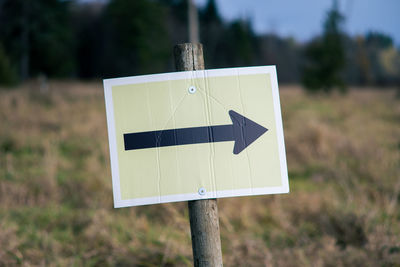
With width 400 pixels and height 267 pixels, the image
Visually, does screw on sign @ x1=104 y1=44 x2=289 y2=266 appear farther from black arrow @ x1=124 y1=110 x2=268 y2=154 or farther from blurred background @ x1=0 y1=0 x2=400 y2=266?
blurred background @ x1=0 y1=0 x2=400 y2=266

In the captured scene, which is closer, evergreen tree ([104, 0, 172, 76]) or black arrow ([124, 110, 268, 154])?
black arrow ([124, 110, 268, 154])

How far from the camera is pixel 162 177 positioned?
1.42m

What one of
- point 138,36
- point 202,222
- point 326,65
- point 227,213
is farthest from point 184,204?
point 138,36

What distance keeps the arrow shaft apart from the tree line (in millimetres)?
17014

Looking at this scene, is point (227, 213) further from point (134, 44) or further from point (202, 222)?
point (134, 44)

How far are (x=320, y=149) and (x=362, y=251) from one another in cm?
307

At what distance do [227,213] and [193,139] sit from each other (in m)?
2.32

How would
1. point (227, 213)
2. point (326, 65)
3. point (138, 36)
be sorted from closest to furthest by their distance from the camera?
point (227, 213), point (326, 65), point (138, 36)

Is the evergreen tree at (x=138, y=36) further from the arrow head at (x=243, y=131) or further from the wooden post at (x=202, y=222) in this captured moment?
the arrow head at (x=243, y=131)

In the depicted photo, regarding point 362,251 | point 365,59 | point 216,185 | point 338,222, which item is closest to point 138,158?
point 216,185

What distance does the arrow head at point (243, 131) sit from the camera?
1.44 m

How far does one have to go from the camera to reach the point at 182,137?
1.43 m

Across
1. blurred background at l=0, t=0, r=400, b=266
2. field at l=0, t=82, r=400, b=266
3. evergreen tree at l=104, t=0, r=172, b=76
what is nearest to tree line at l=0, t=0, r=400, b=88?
evergreen tree at l=104, t=0, r=172, b=76

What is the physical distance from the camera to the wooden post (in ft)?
4.82
